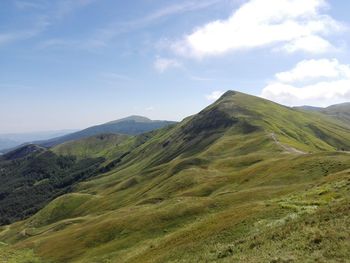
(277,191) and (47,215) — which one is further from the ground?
(277,191)

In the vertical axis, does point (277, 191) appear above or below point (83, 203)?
above

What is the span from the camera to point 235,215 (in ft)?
150

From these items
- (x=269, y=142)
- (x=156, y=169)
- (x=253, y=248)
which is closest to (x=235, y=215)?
(x=253, y=248)

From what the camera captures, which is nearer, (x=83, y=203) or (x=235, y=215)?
(x=235, y=215)

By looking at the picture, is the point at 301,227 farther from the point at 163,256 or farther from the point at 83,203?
the point at 83,203

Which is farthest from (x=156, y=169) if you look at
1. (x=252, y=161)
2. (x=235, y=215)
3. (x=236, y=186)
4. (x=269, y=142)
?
(x=235, y=215)

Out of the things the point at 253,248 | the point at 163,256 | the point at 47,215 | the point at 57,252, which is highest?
the point at 253,248

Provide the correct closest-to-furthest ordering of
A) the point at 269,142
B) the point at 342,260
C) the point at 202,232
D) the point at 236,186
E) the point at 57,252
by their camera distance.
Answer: the point at 342,260 < the point at 202,232 < the point at 57,252 < the point at 236,186 < the point at 269,142

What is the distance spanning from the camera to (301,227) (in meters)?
28.8

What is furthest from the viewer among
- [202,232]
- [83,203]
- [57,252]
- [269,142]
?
[83,203]

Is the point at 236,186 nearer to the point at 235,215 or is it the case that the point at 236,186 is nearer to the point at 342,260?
the point at 235,215

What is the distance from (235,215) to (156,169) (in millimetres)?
136920

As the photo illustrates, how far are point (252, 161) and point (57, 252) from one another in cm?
6868

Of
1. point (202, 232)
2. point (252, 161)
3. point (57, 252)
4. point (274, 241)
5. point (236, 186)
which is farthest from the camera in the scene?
point (252, 161)
